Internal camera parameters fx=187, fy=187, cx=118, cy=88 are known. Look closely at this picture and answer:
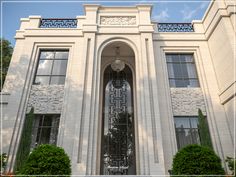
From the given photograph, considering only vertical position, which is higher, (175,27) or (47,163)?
(175,27)

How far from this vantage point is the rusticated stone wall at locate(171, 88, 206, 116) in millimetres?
8562

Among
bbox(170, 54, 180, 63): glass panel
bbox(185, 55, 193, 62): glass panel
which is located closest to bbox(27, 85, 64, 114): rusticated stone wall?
bbox(170, 54, 180, 63): glass panel

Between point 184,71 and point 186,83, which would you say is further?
point 184,71

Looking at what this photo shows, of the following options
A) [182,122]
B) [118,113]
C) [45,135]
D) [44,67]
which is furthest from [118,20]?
[45,135]

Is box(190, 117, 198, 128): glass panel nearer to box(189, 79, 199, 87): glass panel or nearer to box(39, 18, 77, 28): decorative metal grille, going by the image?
box(189, 79, 199, 87): glass panel

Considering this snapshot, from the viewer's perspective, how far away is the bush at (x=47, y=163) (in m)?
5.15

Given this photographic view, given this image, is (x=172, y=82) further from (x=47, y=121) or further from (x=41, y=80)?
(x=41, y=80)

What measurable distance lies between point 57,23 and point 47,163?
764 centimetres

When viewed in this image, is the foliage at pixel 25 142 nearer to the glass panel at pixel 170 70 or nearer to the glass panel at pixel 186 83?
the glass panel at pixel 170 70

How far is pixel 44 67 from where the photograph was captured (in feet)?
31.1

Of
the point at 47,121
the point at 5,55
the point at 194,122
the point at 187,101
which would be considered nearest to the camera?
the point at 47,121

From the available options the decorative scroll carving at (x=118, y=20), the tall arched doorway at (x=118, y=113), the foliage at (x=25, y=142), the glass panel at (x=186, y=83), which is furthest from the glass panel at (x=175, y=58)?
the foliage at (x=25, y=142)

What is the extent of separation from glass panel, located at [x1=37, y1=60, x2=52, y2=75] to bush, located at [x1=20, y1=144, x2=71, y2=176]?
471 cm

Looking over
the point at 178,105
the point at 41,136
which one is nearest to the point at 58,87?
the point at 41,136
